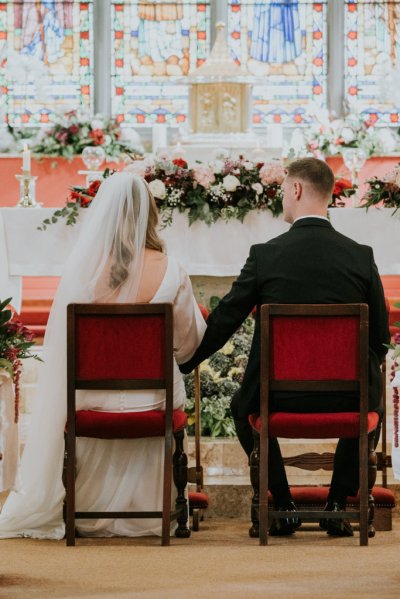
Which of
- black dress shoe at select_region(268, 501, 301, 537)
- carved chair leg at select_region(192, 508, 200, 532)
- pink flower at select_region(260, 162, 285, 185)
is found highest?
pink flower at select_region(260, 162, 285, 185)

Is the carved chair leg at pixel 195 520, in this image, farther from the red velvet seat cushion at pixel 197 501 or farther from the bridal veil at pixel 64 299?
the bridal veil at pixel 64 299

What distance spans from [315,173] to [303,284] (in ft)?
1.60

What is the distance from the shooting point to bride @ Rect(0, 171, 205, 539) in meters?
5.33

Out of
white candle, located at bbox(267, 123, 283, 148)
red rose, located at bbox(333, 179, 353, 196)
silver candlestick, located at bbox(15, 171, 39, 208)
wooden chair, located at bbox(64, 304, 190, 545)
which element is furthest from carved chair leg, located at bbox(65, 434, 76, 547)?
white candle, located at bbox(267, 123, 283, 148)

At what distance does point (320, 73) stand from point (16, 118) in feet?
9.25

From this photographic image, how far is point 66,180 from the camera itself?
35.9 ft

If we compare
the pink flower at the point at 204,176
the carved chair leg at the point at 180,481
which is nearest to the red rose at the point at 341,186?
the pink flower at the point at 204,176

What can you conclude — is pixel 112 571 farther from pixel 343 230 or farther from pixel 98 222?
pixel 343 230

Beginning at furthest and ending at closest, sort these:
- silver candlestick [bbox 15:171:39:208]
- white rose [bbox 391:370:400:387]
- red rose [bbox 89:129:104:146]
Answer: red rose [bbox 89:129:104:146], silver candlestick [bbox 15:171:39:208], white rose [bbox 391:370:400:387]

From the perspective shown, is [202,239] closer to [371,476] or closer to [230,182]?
[230,182]

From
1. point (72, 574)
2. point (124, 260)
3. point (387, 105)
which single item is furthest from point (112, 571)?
point (387, 105)

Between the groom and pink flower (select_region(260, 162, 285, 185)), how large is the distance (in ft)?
5.35

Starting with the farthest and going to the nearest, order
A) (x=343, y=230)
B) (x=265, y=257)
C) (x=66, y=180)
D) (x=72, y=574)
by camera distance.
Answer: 1. (x=66, y=180)
2. (x=343, y=230)
3. (x=265, y=257)
4. (x=72, y=574)

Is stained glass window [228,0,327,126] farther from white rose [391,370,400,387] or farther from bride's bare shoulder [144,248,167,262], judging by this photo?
white rose [391,370,400,387]
